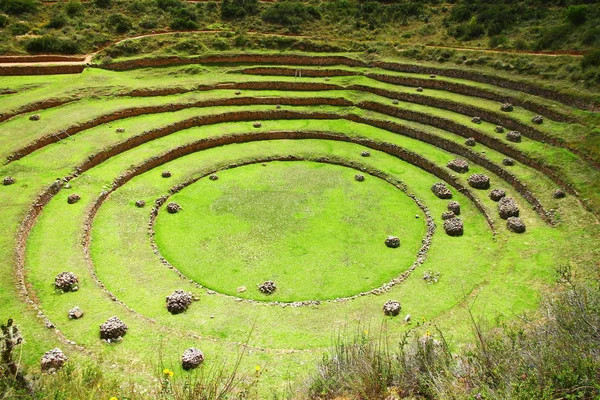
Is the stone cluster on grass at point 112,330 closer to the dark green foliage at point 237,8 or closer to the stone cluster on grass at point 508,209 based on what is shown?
the stone cluster on grass at point 508,209

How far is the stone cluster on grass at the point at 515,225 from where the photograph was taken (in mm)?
22578

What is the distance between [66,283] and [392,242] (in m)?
Answer: 15.3

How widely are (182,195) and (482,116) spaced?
2345 cm

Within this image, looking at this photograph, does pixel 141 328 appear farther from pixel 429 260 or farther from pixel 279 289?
pixel 429 260

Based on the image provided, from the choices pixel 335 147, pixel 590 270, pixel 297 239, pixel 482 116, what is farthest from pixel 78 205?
pixel 482 116

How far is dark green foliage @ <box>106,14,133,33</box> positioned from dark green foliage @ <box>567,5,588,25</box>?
43.6m

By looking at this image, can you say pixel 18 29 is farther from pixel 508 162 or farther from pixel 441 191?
pixel 508 162

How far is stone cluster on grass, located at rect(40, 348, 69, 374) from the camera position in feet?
43.2

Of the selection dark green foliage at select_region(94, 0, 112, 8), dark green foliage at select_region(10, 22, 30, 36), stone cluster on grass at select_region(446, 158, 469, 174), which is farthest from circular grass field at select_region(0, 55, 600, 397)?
dark green foliage at select_region(94, 0, 112, 8)

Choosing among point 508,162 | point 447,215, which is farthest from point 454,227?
point 508,162

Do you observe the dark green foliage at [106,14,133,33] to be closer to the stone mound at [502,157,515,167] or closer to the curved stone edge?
the curved stone edge

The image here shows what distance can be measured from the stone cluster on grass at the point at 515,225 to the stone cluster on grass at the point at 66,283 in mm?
20980

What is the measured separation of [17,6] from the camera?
149 feet

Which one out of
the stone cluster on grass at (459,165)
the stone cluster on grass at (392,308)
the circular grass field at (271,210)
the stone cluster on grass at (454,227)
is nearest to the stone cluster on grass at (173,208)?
the circular grass field at (271,210)
